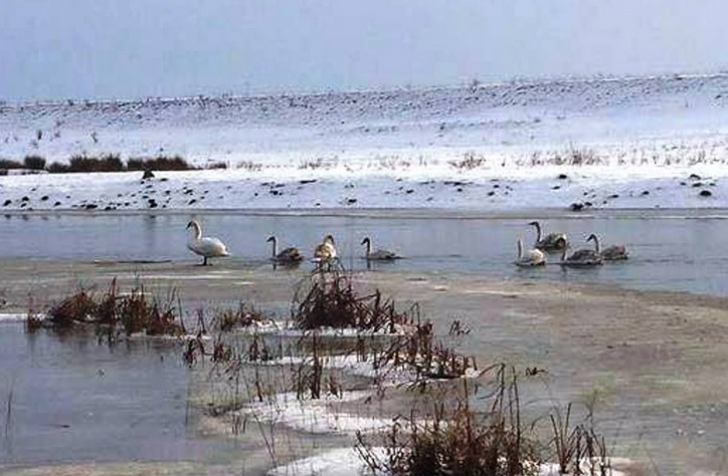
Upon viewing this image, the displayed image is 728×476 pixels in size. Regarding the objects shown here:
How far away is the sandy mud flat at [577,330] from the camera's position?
28.0 ft

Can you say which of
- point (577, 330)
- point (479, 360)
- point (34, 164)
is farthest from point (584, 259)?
point (34, 164)

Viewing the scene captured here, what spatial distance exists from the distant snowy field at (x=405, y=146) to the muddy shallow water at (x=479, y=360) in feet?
51.7

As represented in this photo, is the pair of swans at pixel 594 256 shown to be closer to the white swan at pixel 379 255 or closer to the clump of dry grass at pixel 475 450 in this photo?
the white swan at pixel 379 255

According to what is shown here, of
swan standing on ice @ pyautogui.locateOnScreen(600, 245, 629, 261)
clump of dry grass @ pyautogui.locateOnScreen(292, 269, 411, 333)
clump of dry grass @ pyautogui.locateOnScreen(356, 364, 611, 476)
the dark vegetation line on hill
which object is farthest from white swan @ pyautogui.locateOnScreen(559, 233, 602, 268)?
the dark vegetation line on hill

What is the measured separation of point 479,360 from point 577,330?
193 cm

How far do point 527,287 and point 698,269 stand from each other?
2950 millimetres

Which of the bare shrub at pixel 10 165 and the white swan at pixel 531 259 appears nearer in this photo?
the white swan at pixel 531 259

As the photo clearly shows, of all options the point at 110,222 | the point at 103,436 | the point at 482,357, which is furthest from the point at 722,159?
the point at 103,436

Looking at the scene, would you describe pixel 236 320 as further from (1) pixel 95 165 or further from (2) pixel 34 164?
(2) pixel 34 164

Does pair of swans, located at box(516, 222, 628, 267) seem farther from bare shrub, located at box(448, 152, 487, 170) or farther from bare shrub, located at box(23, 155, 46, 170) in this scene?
bare shrub, located at box(23, 155, 46, 170)

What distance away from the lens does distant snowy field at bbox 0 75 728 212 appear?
1375 inches

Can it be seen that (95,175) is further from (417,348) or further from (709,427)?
(709,427)

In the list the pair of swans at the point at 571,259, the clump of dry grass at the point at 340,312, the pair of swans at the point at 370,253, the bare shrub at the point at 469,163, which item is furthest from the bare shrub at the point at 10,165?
the clump of dry grass at the point at 340,312

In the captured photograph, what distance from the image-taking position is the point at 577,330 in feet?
41.7
